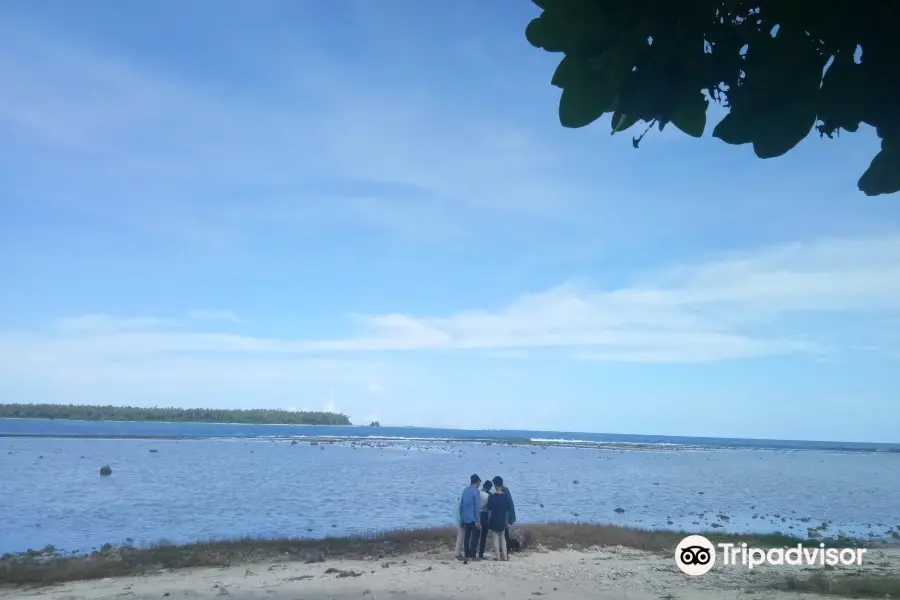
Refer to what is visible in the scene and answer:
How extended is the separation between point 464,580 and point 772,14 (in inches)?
526

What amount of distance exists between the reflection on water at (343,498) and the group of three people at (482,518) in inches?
339

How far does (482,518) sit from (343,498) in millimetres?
19243

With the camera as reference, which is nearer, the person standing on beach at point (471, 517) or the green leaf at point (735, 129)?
the green leaf at point (735, 129)

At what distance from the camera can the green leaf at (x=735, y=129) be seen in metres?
2.52

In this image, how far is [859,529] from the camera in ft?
89.7

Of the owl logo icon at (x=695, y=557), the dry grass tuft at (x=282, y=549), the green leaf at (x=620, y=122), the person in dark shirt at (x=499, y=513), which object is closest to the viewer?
the green leaf at (x=620, y=122)

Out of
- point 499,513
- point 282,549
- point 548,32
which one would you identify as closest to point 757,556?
point 499,513

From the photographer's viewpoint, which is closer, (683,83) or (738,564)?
(683,83)

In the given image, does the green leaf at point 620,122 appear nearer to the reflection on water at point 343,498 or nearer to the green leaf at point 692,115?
the green leaf at point 692,115

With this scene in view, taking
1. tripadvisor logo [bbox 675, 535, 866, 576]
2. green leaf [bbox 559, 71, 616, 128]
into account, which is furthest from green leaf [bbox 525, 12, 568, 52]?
tripadvisor logo [bbox 675, 535, 866, 576]

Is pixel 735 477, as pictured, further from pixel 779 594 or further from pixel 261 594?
pixel 261 594

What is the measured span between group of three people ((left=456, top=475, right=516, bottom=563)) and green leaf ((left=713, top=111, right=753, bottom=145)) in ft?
47.0

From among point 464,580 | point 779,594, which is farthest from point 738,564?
point 464,580

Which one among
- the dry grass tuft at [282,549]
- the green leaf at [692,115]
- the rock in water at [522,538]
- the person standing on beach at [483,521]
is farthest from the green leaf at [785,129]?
the rock in water at [522,538]
